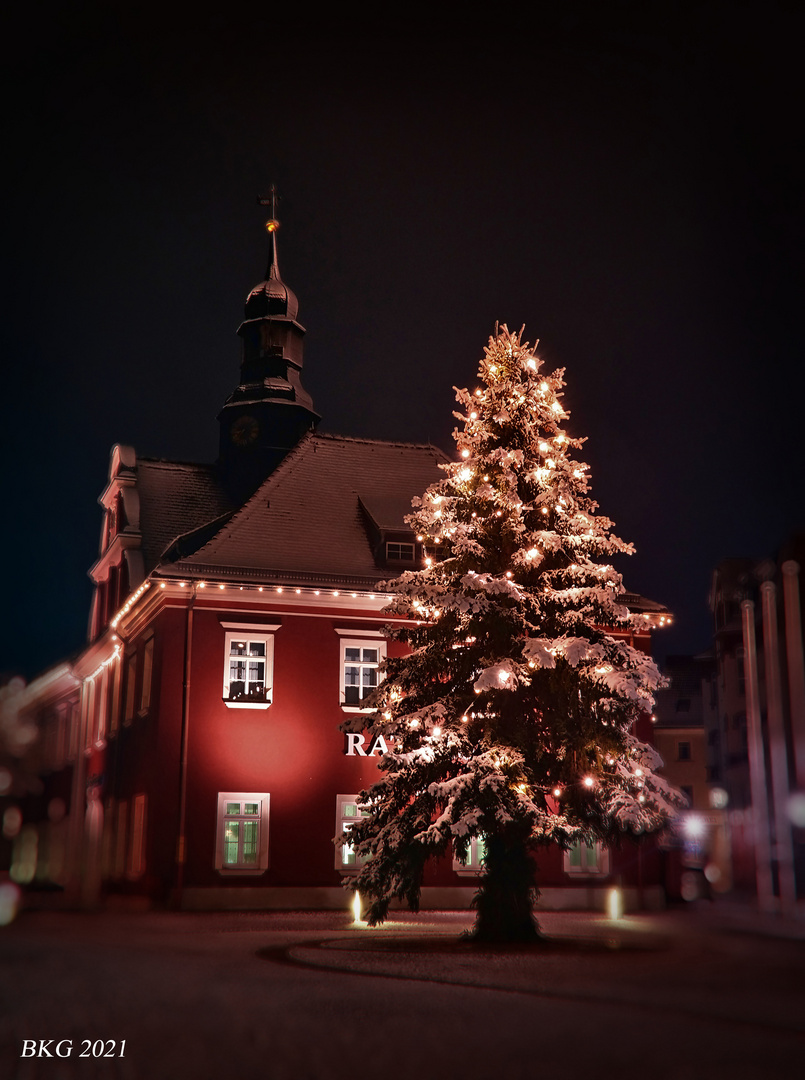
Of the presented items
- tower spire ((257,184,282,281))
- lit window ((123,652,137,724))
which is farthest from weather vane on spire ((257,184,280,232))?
lit window ((123,652,137,724))

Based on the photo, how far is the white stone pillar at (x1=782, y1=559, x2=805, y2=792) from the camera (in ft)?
112

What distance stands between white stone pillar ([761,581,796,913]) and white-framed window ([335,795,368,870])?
1190 centimetres

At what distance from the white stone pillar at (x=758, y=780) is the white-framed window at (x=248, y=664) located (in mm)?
14375

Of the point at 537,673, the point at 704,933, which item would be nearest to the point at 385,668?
the point at 537,673

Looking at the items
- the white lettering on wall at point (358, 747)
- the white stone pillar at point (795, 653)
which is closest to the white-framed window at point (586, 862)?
the white lettering on wall at point (358, 747)

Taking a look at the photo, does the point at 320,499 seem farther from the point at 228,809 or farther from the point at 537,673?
the point at 537,673

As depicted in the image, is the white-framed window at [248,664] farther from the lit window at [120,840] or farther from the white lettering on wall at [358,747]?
the lit window at [120,840]

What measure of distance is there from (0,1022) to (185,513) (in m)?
27.3

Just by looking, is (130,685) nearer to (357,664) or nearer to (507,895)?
(357,664)

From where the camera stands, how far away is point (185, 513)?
37094mm

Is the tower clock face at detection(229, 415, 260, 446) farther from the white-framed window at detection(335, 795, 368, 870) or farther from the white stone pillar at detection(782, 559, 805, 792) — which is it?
the white stone pillar at detection(782, 559, 805, 792)

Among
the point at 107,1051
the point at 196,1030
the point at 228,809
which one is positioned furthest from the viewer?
the point at 228,809

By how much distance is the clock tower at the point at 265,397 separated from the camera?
38.1m

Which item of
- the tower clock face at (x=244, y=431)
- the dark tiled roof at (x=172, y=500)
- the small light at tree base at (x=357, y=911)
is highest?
the tower clock face at (x=244, y=431)
